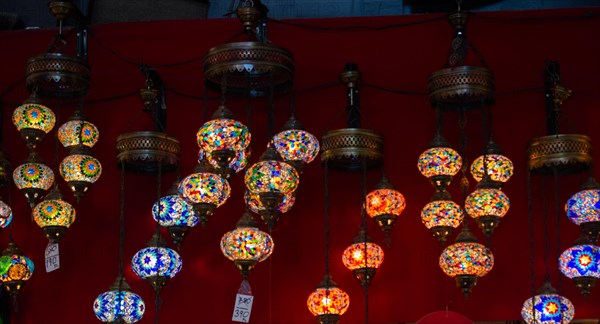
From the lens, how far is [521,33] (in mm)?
6305

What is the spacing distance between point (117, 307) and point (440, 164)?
178 cm

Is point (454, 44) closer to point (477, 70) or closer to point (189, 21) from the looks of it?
point (477, 70)

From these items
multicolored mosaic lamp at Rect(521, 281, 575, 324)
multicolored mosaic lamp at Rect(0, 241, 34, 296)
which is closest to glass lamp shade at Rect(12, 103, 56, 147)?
multicolored mosaic lamp at Rect(0, 241, 34, 296)

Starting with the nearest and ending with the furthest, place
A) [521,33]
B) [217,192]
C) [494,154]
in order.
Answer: [217,192] < [494,154] < [521,33]

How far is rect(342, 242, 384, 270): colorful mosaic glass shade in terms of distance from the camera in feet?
18.7

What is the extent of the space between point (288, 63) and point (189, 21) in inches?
44.5

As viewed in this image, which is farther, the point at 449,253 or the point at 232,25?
the point at 232,25

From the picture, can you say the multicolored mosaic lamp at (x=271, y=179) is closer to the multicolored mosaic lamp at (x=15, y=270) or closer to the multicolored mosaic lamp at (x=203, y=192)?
the multicolored mosaic lamp at (x=203, y=192)

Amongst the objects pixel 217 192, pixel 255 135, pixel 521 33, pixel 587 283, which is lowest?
pixel 587 283

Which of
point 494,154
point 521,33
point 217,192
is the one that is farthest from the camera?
point 521,33

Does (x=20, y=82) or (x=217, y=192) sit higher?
(x=20, y=82)

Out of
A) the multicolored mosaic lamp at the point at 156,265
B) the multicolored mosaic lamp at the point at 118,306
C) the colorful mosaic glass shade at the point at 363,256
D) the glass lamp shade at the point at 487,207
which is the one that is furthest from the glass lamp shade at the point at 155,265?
the glass lamp shade at the point at 487,207

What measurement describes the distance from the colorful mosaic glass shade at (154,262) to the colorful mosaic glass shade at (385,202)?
1.08m

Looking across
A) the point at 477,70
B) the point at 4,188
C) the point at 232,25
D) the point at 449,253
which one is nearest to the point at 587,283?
the point at 449,253
